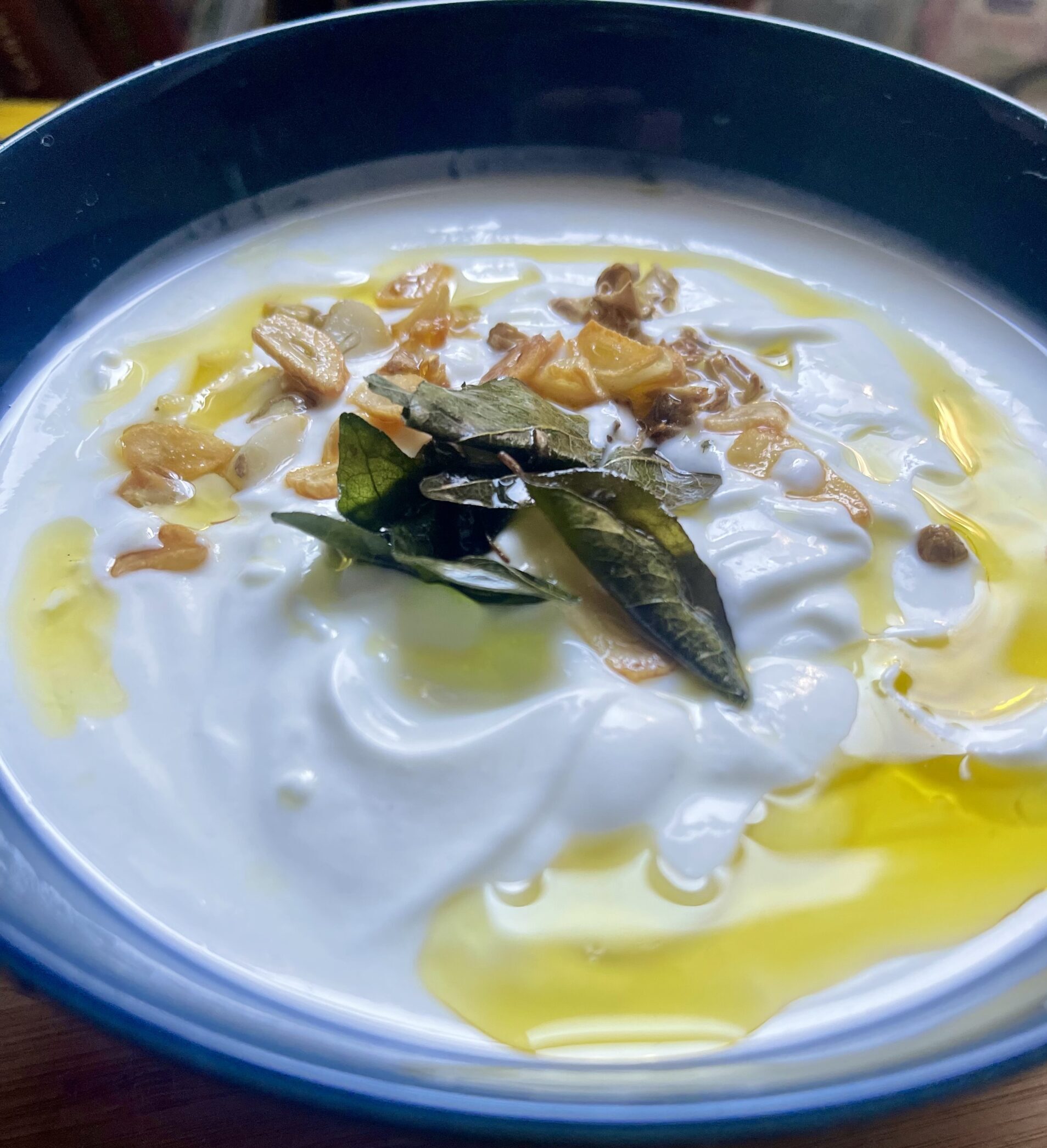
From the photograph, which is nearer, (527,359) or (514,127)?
(527,359)

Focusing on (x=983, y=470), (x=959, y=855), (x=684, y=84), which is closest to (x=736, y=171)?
(x=684, y=84)

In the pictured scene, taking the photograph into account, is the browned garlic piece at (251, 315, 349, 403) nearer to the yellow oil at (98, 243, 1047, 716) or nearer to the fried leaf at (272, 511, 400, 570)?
the yellow oil at (98, 243, 1047, 716)

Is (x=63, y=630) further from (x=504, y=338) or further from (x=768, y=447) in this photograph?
(x=768, y=447)

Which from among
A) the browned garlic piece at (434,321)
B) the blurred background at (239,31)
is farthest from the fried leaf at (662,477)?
the blurred background at (239,31)

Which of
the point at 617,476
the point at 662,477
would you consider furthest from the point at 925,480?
the point at 617,476

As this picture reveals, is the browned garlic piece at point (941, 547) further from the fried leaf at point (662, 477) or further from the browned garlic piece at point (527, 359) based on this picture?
the browned garlic piece at point (527, 359)
